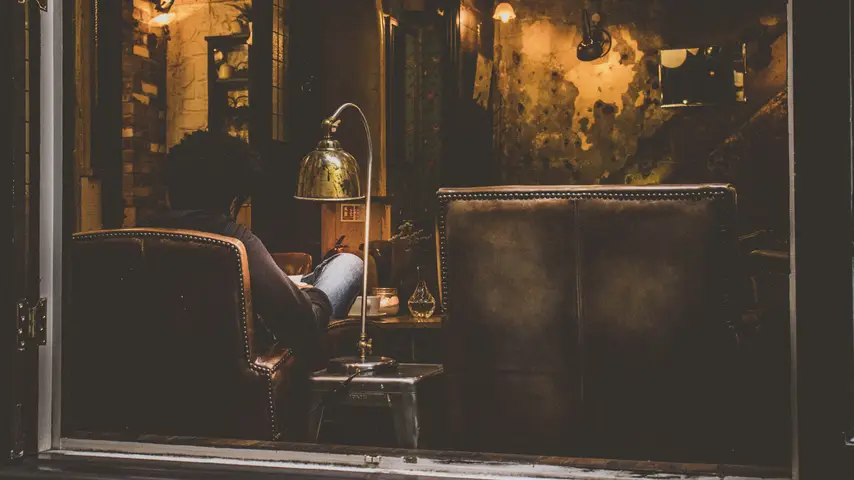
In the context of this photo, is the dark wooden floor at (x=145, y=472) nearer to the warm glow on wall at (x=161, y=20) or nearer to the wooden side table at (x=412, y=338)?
the wooden side table at (x=412, y=338)

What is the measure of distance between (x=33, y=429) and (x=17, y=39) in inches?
34.4

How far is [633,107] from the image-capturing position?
22.9 feet

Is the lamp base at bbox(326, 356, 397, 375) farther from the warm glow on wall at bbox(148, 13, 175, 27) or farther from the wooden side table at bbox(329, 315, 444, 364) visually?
the warm glow on wall at bbox(148, 13, 175, 27)

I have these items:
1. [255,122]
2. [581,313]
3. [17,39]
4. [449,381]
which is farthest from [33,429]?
[255,122]

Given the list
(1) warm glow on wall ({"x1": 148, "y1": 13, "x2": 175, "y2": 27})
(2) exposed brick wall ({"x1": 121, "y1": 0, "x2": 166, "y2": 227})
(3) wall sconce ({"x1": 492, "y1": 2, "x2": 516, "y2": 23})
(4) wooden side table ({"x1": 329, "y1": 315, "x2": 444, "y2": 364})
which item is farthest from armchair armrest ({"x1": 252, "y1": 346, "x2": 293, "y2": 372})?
(3) wall sconce ({"x1": 492, "y1": 2, "x2": 516, "y2": 23})

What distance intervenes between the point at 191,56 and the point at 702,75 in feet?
13.0

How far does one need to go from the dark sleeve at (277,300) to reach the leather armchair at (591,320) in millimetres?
689

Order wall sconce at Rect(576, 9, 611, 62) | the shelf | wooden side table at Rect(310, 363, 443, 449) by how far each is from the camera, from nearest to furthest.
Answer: wooden side table at Rect(310, 363, 443, 449) < the shelf < wall sconce at Rect(576, 9, 611, 62)

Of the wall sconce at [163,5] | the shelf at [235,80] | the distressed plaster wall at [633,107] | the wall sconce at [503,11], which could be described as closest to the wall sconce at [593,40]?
the distressed plaster wall at [633,107]

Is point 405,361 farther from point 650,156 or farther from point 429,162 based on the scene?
point 650,156

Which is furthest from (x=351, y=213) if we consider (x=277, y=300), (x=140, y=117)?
(x=277, y=300)

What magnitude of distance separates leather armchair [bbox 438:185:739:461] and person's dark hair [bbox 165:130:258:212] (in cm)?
94

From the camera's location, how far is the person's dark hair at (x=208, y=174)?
3.07 meters

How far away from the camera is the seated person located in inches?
116
